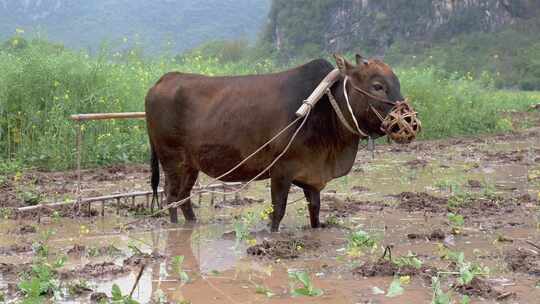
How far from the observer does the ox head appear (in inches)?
295

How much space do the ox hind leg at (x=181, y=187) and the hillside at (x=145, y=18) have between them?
53291mm

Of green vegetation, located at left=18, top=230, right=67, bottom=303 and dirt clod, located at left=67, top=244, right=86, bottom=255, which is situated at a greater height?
green vegetation, located at left=18, top=230, right=67, bottom=303

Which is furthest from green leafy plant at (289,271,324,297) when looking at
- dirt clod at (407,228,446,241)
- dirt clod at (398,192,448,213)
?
dirt clod at (398,192,448,213)

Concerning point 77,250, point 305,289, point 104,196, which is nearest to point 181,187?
point 104,196

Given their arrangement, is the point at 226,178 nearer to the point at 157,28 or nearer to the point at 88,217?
the point at 88,217

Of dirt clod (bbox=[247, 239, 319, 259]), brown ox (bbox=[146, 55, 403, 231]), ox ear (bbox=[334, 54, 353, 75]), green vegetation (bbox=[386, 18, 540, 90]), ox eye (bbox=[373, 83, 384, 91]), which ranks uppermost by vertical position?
ox ear (bbox=[334, 54, 353, 75])

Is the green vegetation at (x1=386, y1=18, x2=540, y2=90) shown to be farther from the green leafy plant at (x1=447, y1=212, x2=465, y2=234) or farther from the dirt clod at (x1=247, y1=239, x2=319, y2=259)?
the dirt clod at (x1=247, y1=239, x2=319, y2=259)

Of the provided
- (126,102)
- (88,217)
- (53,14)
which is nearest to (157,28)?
(53,14)

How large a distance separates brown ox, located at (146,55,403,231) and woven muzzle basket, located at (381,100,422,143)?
18cm

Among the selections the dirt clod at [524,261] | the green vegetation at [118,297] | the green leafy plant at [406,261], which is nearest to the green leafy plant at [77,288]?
the green vegetation at [118,297]

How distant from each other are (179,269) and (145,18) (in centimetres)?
7151

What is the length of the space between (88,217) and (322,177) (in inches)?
98.2

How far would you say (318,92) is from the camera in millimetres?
7887

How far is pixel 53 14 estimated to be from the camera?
72.9 meters
